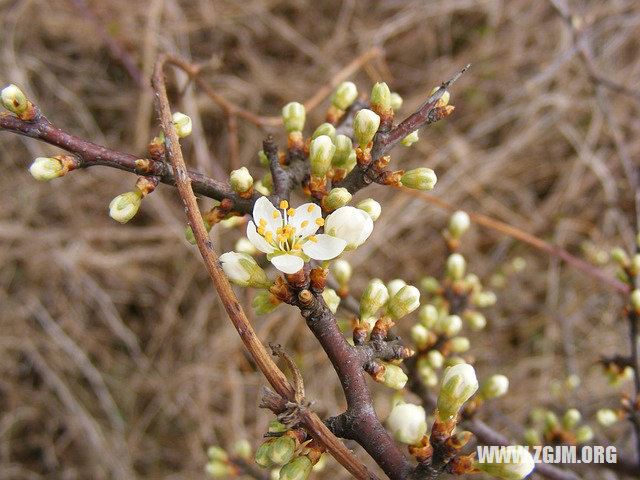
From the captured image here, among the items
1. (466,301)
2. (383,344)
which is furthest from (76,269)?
(383,344)

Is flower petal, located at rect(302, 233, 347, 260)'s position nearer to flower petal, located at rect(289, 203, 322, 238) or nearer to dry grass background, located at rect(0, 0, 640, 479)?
flower petal, located at rect(289, 203, 322, 238)

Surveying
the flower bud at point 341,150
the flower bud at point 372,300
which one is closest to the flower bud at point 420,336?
the flower bud at point 372,300

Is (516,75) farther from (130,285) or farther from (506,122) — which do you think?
(130,285)

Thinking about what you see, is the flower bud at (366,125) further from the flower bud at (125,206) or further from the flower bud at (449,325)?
the flower bud at (449,325)

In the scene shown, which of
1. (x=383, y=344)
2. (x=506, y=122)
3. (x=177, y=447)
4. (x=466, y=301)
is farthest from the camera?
(x=506, y=122)

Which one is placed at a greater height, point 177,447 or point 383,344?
point 177,447

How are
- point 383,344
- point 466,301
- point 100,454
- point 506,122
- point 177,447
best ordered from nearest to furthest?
1. point 383,344
2. point 466,301
3. point 100,454
4. point 177,447
5. point 506,122

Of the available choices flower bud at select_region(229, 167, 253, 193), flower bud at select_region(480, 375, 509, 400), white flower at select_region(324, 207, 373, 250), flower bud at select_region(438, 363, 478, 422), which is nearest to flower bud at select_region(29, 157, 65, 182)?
flower bud at select_region(229, 167, 253, 193)
